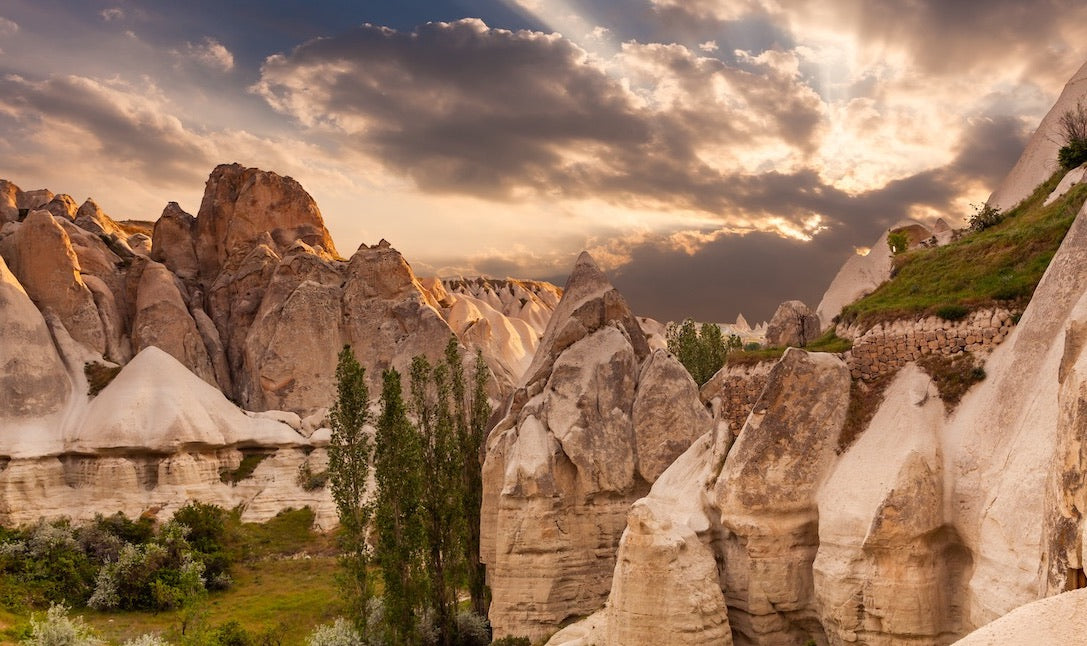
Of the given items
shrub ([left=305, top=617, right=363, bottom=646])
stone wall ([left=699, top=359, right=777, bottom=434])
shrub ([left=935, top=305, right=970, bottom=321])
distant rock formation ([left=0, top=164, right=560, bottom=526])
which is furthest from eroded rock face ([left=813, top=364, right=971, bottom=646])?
shrub ([left=305, top=617, right=363, bottom=646])

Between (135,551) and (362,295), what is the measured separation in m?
28.6

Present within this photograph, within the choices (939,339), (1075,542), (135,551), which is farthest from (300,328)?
(1075,542)

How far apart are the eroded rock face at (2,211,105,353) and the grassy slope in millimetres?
18832

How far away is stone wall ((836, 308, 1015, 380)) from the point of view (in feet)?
45.9

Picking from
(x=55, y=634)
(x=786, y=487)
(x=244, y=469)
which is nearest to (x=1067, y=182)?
(x=786, y=487)

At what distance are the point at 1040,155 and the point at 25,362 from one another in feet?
164

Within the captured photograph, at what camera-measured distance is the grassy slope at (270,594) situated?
30.4 metres

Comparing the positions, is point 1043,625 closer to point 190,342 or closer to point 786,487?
point 786,487

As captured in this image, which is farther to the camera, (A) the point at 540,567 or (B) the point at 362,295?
(B) the point at 362,295

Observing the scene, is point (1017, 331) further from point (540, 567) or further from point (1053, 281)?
point (540, 567)

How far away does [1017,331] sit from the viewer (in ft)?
42.8

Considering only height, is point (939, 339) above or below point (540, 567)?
above

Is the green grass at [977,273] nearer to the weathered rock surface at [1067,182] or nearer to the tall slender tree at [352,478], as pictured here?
the weathered rock surface at [1067,182]

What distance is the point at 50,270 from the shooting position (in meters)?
49.1
